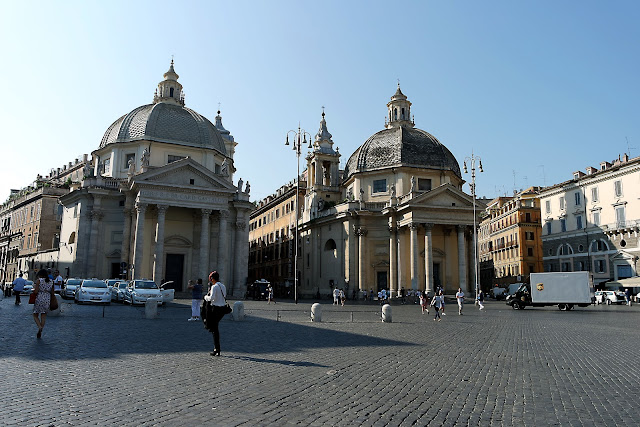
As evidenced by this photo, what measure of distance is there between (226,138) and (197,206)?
2530 centimetres

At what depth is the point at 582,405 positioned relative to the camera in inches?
280

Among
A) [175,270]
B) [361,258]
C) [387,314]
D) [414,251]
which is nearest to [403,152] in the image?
[414,251]

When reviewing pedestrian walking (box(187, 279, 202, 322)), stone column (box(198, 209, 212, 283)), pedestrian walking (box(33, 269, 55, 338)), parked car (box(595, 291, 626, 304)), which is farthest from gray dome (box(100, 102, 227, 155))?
parked car (box(595, 291, 626, 304))

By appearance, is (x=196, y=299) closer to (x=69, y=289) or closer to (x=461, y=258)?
(x=69, y=289)

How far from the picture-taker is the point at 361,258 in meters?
49.7

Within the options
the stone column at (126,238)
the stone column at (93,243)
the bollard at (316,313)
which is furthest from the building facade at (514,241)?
the bollard at (316,313)

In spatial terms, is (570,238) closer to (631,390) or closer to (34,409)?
(631,390)

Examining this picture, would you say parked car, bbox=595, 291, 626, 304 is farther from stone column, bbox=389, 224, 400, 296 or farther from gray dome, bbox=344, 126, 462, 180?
stone column, bbox=389, 224, 400, 296

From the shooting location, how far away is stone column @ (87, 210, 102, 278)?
4144 cm

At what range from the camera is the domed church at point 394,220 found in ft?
154

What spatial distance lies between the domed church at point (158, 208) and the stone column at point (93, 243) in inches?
3.0

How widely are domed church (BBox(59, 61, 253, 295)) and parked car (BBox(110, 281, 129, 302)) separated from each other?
5.22 m

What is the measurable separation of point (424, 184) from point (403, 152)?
12.9 feet

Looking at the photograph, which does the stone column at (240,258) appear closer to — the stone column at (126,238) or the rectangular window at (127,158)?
the stone column at (126,238)
